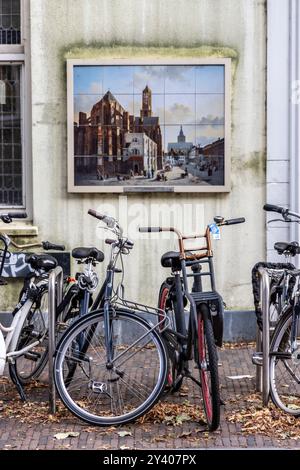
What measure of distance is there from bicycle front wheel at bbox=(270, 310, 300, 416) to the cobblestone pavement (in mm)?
296

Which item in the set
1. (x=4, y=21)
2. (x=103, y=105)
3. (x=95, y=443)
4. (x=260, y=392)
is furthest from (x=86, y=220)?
(x=95, y=443)

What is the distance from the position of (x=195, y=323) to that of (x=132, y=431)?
85 centimetres

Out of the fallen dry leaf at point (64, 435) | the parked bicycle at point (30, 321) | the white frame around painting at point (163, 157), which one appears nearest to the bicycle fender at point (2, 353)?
the parked bicycle at point (30, 321)

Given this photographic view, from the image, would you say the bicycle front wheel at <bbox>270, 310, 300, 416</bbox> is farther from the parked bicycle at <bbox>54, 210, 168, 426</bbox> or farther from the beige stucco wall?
the beige stucco wall

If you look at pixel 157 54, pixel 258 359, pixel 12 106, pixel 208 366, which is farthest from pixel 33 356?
pixel 157 54

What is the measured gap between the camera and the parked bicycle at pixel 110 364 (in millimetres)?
6387

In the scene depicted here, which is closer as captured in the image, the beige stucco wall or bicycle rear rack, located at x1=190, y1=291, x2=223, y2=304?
bicycle rear rack, located at x1=190, y1=291, x2=223, y2=304

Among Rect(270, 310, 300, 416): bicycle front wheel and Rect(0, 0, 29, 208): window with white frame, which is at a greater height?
Rect(0, 0, 29, 208): window with white frame

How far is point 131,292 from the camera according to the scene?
9109mm

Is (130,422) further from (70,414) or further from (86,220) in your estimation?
(86,220)

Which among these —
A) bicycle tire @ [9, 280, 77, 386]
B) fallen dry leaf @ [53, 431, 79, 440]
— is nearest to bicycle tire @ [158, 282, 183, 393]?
bicycle tire @ [9, 280, 77, 386]

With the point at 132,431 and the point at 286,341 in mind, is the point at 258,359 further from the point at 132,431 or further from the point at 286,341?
the point at 132,431

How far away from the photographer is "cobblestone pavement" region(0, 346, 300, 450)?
6.05 meters

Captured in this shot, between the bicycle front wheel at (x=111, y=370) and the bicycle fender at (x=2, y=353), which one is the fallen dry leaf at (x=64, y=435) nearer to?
the bicycle front wheel at (x=111, y=370)
